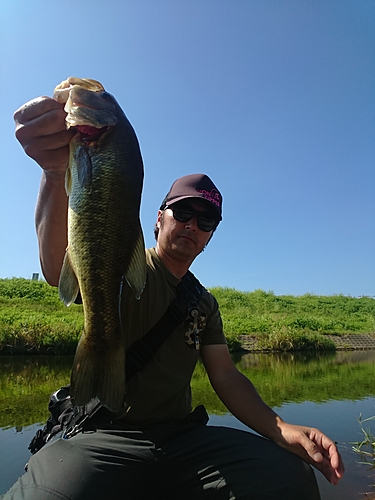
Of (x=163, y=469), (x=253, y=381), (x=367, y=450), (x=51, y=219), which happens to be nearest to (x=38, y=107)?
(x=51, y=219)

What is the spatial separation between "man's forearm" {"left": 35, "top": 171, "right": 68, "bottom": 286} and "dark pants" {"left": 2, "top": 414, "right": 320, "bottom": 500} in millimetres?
1115

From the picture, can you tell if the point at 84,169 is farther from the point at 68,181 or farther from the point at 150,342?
the point at 150,342

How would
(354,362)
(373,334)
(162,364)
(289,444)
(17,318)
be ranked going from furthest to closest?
(373,334), (17,318), (354,362), (162,364), (289,444)

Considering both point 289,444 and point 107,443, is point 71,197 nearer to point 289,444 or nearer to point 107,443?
point 107,443

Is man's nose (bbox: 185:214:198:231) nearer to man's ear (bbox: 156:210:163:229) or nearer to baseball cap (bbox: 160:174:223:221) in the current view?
baseball cap (bbox: 160:174:223:221)

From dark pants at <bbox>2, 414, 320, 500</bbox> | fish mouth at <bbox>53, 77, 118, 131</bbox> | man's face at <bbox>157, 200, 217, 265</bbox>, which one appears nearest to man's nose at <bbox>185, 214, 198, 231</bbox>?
man's face at <bbox>157, 200, 217, 265</bbox>

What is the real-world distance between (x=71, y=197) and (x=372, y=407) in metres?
7.41

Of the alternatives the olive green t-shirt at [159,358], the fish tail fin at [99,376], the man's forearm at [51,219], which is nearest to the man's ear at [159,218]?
the olive green t-shirt at [159,358]

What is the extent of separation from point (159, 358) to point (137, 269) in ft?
2.79

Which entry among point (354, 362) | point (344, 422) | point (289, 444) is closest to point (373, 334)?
point (354, 362)

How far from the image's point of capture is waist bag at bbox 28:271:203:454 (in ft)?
7.56

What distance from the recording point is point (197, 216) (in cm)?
304

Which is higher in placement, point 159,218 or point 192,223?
point 159,218

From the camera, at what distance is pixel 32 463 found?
204 cm
